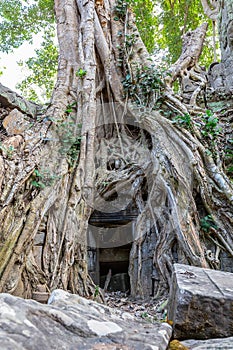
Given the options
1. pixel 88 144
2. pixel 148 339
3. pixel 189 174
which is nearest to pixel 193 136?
pixel 189 174

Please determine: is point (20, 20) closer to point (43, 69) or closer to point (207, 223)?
point (43, 69)

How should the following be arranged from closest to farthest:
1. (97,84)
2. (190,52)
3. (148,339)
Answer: (148,339) < (97,84) < (190,52)

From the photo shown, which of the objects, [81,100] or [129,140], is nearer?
[81,100]

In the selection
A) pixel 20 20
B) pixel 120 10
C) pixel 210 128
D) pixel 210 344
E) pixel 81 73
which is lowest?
pixel 210 344

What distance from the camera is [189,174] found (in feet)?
10.8

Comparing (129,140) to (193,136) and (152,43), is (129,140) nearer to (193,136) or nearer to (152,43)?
(193,136)

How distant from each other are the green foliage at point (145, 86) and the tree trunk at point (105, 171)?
0.6 inches

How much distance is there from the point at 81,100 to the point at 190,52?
3.17 metres

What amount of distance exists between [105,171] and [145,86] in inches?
51.5

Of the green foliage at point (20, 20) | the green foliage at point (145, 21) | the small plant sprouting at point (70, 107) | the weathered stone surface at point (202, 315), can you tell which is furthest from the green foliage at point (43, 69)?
the weathered stone surface at point (202, 315)

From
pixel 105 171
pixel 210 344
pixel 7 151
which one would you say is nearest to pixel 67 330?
pixel 210 344

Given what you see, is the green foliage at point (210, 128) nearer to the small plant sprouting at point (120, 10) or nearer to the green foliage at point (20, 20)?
the small plant sprouting at point (120, 10)

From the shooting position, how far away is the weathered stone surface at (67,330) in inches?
26.1

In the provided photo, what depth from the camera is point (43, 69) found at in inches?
280
